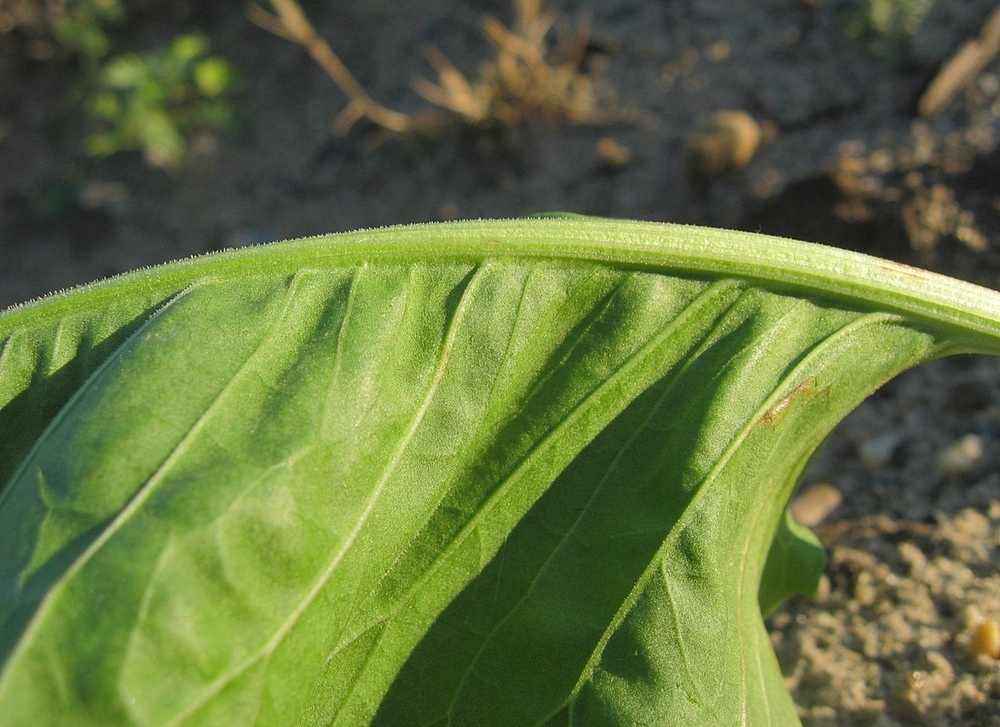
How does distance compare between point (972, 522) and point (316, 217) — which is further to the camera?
point (316, 217)

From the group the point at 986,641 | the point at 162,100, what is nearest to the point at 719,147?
the point at 986,641

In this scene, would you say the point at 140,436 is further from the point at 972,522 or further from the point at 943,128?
the point at 943,128

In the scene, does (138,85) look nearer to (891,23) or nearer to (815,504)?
(891,23)

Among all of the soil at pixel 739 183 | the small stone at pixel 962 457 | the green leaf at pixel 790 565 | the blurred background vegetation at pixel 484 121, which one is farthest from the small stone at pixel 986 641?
the blurred background vegetation at pixel 484 121

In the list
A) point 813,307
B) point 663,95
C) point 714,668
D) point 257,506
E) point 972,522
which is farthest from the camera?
point 663,95

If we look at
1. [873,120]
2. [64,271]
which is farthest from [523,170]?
[64,271]

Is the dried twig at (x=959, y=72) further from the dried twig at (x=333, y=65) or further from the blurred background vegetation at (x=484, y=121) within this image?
the dried twig at (x=333, y=65)

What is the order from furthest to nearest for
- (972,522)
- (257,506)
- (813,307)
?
(972,522)
(813,307)
(257,506)
